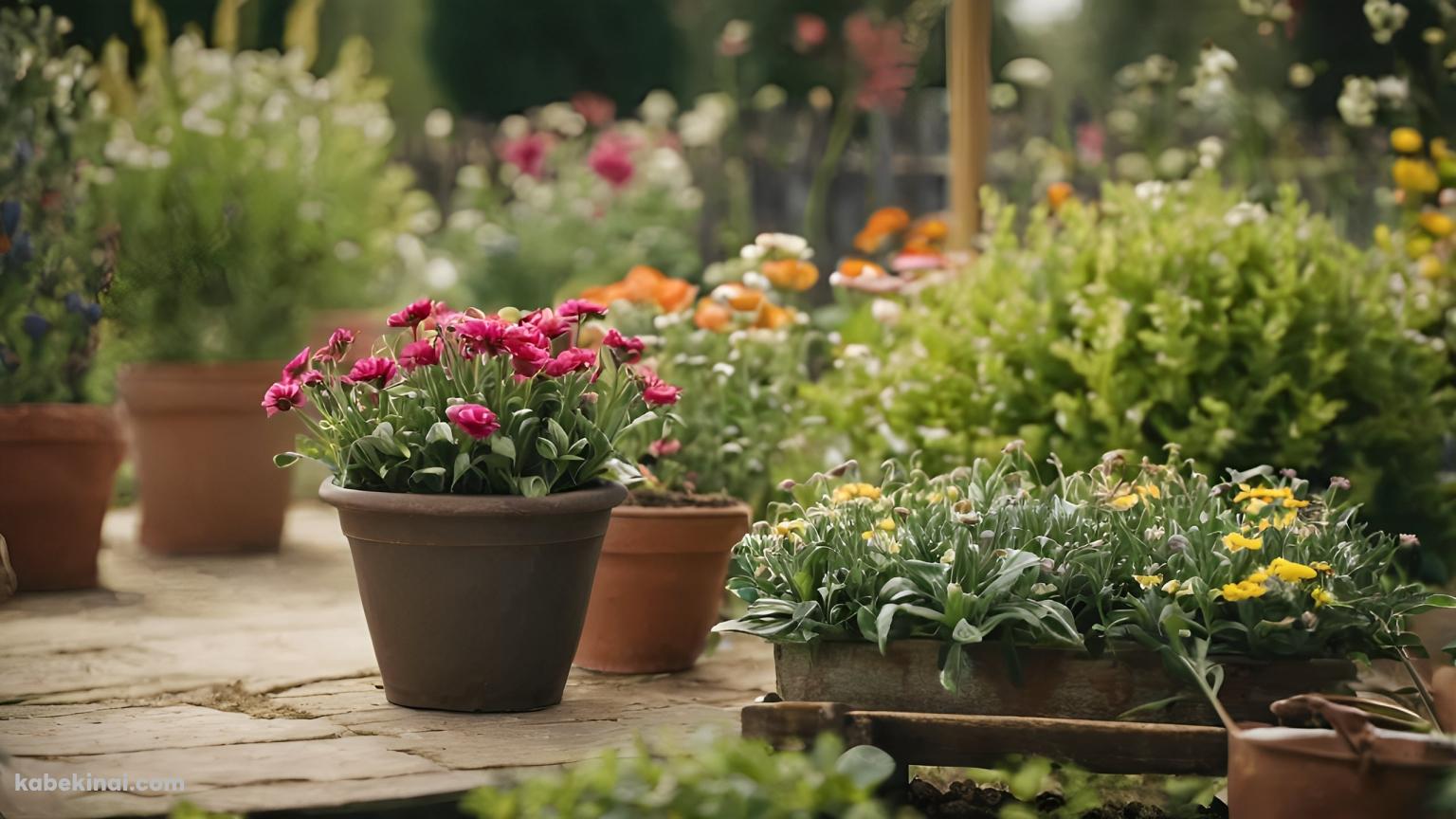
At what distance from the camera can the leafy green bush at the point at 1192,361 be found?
360cm

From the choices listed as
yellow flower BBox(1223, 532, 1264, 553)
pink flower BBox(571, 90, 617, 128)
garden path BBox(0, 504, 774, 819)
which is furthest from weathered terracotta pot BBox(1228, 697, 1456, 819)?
pink flower BBox(571, 90, 617, 128)

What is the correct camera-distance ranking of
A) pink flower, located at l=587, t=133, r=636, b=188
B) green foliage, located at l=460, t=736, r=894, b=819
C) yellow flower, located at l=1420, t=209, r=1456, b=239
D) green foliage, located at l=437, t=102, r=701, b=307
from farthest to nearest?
pink flower, located at l=587, t=133, r=636, b=188
green foliage, located at l=437, t=102, r=701, b=307
yellow flower, located at l=1420, t=209, r=1456, b=239
green foliage, located at l=460, t=736, r=894, b=819

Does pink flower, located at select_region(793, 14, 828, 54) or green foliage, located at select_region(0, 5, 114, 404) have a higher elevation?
pink flower, located at select_region(793, 14, 828, 54)

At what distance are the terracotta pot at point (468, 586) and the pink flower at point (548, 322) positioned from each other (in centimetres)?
31

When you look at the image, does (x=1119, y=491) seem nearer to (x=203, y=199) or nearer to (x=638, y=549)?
(x=638, y=549)

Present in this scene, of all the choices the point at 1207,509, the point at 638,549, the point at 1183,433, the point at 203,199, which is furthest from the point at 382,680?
the point at 203,199

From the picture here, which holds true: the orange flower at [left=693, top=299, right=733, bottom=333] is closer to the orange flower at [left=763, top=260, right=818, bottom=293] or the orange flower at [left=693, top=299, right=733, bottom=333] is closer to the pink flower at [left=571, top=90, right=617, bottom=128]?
the orange flower at [left=763, top=260, right=818, bottom=293]

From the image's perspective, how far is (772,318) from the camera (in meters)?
4.08

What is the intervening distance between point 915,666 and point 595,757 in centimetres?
57

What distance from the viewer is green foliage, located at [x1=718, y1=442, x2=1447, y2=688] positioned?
246cm

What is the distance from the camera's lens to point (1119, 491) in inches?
119

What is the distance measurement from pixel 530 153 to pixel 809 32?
160 cm

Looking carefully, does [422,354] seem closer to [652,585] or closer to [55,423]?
[652,585]

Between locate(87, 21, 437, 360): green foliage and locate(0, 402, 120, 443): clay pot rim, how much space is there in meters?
0.49
